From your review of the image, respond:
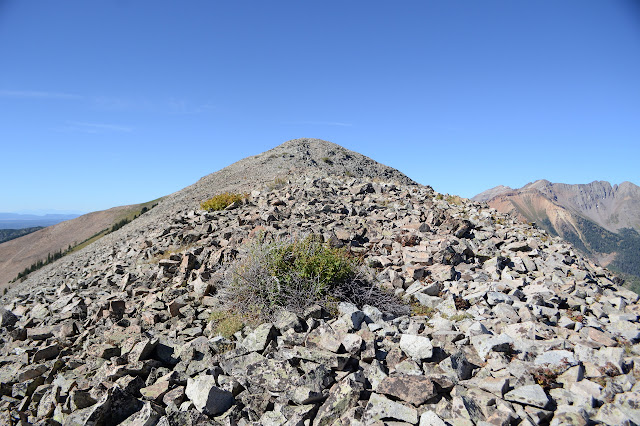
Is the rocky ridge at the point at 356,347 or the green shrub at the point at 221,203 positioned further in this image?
the green shrub at the point at 221,203

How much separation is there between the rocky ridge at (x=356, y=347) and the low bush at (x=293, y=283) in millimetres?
444

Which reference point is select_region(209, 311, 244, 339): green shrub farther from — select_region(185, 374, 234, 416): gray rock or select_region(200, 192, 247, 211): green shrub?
select_region(200, 192, 247, 211): green shrub

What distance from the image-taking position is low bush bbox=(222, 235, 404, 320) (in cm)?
691

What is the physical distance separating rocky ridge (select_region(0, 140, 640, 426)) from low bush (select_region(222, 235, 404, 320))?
1.46ft

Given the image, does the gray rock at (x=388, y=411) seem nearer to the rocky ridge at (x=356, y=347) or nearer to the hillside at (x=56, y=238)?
the rocky ridge at (x=356, y=347)

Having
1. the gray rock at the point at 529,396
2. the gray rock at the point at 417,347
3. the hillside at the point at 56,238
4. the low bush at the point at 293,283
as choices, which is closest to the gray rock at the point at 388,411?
the gray rock at the point at 417,347

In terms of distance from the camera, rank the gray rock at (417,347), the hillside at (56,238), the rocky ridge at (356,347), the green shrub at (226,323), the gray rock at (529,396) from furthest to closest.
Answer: the hillside at (56,238) < the green shrub at (226,323) < the gray rock at (417,347) < the rocky ridge at (356,347) < the gray rock at (529,396)

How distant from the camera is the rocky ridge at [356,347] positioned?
438 centimetres

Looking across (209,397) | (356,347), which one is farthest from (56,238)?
(356,347)

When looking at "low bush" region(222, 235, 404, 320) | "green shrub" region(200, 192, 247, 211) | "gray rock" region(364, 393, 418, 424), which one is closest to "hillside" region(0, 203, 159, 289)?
"green shrub" region(200, 192, 247, 211)

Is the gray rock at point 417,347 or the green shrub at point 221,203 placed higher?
the green shrub at point 221,203

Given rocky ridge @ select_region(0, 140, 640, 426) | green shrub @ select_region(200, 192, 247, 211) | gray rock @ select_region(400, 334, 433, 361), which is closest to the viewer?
rocky ridge @ select_region(0, 140, 640, 426)

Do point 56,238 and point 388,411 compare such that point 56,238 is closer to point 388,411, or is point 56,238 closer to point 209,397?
point 209,397

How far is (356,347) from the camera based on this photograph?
523cm
